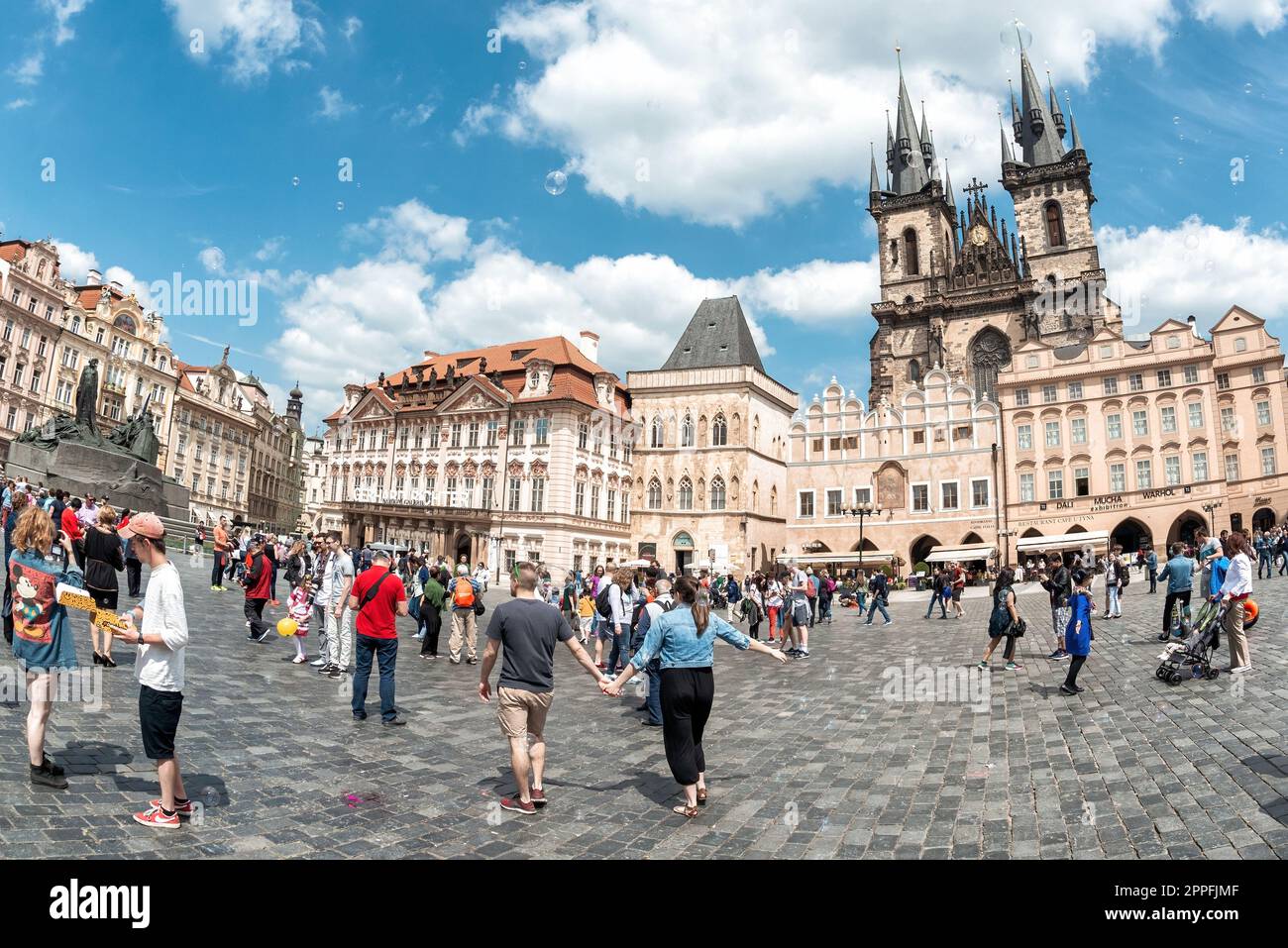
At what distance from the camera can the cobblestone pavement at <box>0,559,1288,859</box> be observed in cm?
443

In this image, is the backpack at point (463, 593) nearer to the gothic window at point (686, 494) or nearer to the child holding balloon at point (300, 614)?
the child holding balloon at point (300, 614)

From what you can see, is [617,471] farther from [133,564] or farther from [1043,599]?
[133,564]

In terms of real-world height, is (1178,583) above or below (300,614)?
above

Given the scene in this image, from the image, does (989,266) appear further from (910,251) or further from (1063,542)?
(1063,542)

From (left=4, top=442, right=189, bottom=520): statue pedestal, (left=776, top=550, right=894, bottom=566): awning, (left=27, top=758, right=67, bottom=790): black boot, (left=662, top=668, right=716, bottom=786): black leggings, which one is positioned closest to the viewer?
(left=27, top=758, right=67, bottom=790): black boot

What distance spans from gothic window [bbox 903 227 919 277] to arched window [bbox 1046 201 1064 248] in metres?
10.9

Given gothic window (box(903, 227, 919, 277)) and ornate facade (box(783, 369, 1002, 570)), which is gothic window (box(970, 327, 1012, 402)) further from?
ornate facade (box(783, 369, 1002, 570))

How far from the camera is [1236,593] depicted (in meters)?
8.54

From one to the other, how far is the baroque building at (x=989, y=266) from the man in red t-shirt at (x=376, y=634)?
57368mm

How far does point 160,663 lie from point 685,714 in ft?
11.1

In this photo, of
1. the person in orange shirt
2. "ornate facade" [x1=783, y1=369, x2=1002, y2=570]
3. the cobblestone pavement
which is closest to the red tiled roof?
"ornate facade" [x1=783, y1=369, x2=1002, y2=570]

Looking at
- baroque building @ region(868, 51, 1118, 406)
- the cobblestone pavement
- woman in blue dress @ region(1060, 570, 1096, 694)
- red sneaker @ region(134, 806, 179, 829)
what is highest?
baroque building @ region(868, 51, 1118, 406)

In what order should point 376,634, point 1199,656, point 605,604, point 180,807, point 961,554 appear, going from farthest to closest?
point 961,554 → point 605,604 → point 1199,656 → point 376,634 → point 180,807

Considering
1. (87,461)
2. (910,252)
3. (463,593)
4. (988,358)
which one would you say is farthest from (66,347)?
(988,358)
